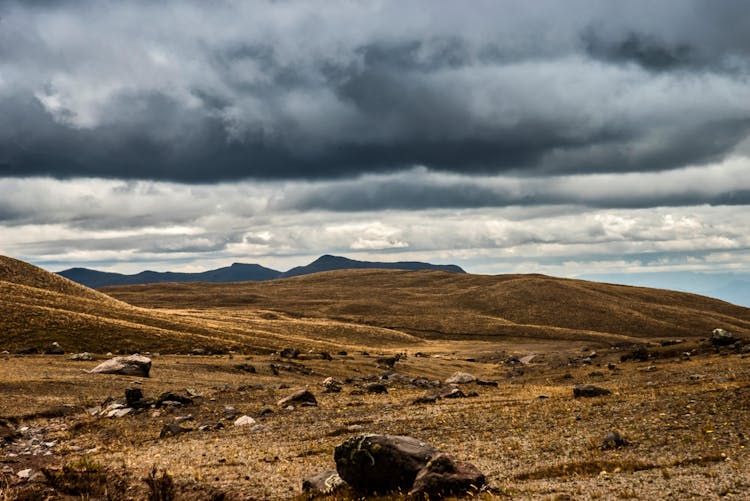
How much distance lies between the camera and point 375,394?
51219mm

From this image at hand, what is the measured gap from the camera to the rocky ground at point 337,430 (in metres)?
19.7

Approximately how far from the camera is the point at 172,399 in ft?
141

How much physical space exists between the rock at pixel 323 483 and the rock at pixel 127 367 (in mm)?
40494

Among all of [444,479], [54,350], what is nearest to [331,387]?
[444,479]

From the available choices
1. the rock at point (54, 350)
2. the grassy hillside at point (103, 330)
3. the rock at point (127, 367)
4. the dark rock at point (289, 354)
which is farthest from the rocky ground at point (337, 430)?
the dark rock at point (289, 354)

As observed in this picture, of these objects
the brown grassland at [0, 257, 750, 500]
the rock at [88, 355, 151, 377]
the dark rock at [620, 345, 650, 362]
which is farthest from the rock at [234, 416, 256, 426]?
the dark rock at [620, 345, 650, 362]

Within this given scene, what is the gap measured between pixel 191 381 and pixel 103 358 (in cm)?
1759

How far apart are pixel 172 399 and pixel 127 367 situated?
1520 cm

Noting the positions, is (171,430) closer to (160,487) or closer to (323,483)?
(160,487)

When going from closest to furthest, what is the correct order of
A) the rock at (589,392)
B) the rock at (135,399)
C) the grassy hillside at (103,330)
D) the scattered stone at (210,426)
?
the scattered stone at (210,426)
the rock at (589,392)
the rock at (135,399)
the grassy hillside at (103,330)

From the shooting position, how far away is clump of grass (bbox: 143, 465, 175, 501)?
68.0ft

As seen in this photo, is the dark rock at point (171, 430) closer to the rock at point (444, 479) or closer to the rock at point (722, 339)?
the rock at point (444, 479)

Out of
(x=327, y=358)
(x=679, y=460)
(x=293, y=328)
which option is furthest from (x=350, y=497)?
(x=293, y=328)

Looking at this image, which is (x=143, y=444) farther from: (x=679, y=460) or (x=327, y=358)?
(x=327, y=358)
